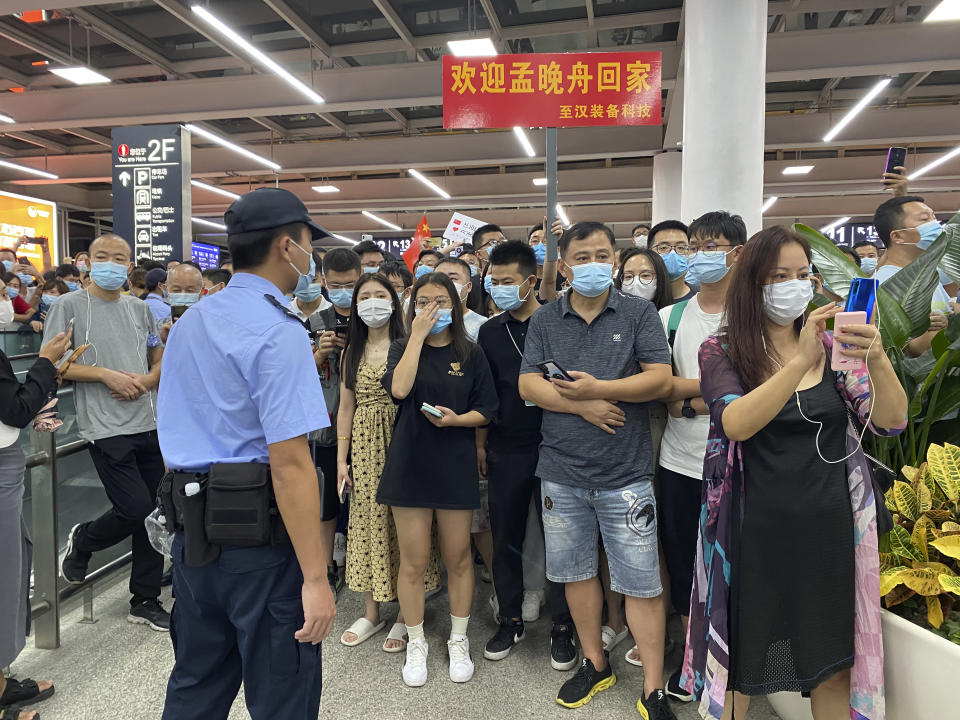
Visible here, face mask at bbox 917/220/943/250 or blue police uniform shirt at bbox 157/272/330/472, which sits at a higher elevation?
face mask at bbox 917/220/943/250

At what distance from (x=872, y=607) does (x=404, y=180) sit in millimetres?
13408

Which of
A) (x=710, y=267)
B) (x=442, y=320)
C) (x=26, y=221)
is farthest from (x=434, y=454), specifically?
(x=26, y=221)

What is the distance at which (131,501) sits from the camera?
111 inches

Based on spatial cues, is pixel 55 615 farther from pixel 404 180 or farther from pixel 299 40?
pixel 404 180

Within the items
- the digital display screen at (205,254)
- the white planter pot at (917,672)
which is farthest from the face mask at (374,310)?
the digital display screen at (205,254)

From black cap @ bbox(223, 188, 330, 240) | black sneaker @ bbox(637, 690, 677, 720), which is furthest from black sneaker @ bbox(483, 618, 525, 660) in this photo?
black cap @ bbox(223, 188, 330, 240)

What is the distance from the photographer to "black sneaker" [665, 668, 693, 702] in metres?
2.30

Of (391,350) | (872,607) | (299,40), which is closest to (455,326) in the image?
(391,350)

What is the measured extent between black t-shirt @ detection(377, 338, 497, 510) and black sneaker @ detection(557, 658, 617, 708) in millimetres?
731

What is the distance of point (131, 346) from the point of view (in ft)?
9.80

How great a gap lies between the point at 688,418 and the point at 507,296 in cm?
89

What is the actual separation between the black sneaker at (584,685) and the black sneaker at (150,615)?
70.4 inches

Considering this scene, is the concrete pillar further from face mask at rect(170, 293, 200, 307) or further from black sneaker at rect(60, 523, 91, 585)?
black sneaker at rect(60, 523, 91, 585)

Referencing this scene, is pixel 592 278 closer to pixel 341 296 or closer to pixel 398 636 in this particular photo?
pixel 341 296
